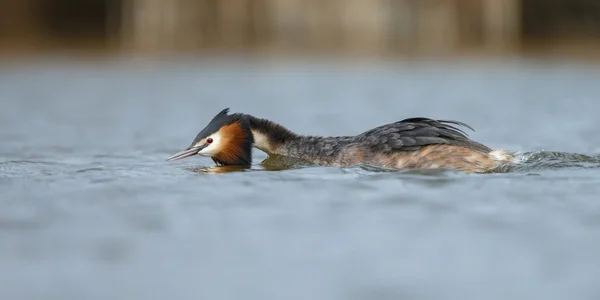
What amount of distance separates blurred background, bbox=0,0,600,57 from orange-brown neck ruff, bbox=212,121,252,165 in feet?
55.9

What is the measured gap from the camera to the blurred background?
2511 cm

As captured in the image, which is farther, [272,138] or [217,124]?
[272,138]

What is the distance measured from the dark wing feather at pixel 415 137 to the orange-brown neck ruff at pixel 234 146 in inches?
39.1

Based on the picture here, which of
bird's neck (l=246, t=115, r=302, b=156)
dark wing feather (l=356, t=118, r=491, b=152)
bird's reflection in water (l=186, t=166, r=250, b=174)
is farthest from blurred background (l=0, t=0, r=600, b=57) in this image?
dark wing feather (l=356, t=118, r=491, b=152)

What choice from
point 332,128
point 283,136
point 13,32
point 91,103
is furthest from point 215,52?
point 283,136

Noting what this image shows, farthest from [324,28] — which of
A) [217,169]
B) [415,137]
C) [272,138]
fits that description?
[415,137]

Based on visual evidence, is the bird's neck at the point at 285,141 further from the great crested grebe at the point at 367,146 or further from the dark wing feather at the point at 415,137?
the dark wing feather at the point at 415,137

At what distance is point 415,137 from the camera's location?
7.35 meters

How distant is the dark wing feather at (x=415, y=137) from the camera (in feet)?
24.0

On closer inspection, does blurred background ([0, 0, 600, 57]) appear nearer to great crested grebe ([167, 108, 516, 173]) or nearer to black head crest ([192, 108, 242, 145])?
great crested grebe ([167, 108, 516, 173])

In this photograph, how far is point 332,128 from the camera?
11922mm

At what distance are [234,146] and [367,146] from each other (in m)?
1.05

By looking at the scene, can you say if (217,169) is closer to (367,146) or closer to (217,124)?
(217,124)

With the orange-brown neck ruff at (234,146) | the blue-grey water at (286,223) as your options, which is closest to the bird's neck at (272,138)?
the orange-brown neck ruff at (234,146)
